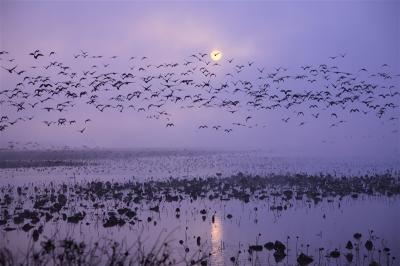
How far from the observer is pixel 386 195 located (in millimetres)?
21672

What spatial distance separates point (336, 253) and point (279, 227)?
4403 millimetres

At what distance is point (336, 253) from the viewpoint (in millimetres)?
11273

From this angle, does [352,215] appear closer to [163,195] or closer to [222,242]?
[222,242]

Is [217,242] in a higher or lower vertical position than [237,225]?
lower

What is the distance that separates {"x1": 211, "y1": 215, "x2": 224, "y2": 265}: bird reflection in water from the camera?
1173cm

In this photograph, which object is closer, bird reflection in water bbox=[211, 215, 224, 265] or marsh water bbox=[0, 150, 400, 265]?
bird reflection in water bbox=[211, 215, 224, 265]

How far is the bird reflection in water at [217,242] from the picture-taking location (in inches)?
462

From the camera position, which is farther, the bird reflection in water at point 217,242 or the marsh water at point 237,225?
the marsh water at point 237,225

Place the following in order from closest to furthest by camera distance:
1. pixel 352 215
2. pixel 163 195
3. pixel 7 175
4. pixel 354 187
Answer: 1. pixel 352 215
2. pixel 163 195
3. pixel 354 187
4. pixel 7 175

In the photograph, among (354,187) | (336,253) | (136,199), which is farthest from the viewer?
(354,187)

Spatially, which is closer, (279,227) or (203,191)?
(279,227)

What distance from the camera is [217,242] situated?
1347 centimetres

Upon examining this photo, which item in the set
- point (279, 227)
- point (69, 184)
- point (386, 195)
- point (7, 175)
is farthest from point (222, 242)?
point (7, 175)

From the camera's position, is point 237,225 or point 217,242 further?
point 237,225
